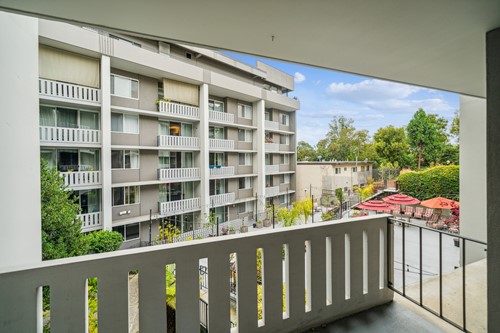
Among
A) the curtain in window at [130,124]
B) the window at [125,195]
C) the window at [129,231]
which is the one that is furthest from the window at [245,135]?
the window at [129,231]

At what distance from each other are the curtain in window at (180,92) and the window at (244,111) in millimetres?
2656

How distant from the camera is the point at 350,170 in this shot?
556 inches

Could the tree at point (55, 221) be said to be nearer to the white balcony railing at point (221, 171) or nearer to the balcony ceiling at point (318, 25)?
the balcony ceiling at point (318, 25)

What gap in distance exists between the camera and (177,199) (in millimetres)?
8570

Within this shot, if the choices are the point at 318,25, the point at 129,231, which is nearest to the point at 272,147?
the point at 129,231

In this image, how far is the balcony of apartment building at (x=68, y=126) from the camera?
579 centimetres

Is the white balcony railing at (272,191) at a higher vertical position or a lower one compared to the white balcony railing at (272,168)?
lower

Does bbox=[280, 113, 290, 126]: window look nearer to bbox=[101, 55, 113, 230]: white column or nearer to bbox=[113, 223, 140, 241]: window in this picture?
bbox=[101, 55, 113, 230]: white column

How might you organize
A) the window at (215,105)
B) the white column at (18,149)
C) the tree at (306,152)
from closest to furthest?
the white column at (18,149)
the window at (215,105)
the tree at (306,152)

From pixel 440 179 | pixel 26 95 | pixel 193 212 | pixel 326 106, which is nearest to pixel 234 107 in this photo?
pixel 193 212

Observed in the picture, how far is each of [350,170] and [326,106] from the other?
843 inches

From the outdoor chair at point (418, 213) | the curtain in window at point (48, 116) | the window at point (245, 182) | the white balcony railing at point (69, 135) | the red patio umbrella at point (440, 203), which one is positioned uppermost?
the curtain in window at point (48, 116)

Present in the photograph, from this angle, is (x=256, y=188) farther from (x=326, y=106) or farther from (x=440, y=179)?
(x=326, y=106)

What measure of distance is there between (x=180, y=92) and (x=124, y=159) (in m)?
3.16
